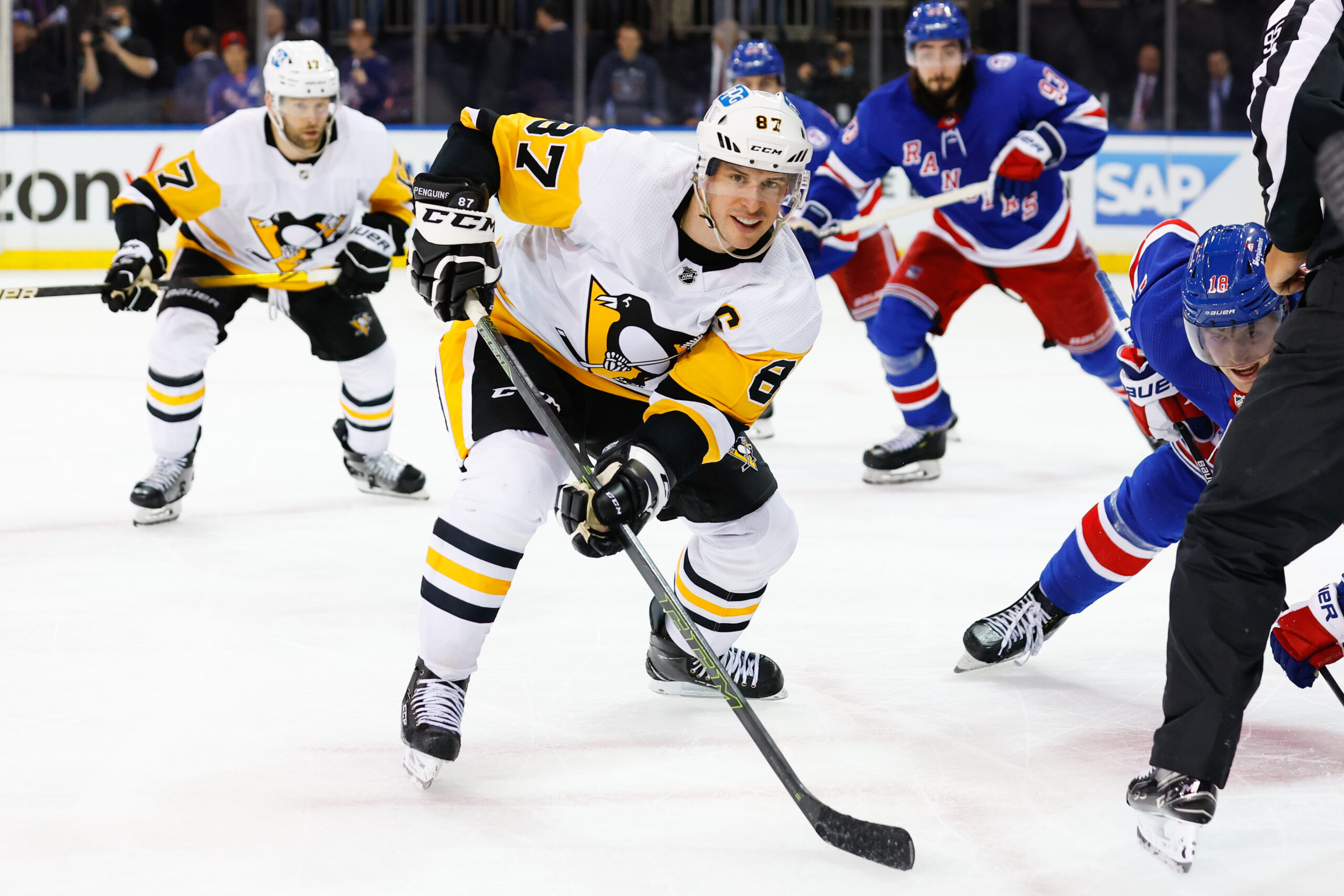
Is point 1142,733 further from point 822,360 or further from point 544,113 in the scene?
point 544,113

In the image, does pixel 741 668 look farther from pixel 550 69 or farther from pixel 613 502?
pixel 550 69

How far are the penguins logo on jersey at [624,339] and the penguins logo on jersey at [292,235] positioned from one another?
155cm

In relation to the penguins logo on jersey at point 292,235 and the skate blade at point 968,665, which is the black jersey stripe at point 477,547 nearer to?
the skate blade at point 968,665

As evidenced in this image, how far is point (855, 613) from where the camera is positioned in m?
2.92

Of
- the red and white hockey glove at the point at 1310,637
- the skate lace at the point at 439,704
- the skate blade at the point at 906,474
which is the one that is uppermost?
the red and white hockey glove at the point at 1310,637

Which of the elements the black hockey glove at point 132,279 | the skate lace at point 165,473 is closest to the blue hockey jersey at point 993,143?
the black hockey glove at point 132,279

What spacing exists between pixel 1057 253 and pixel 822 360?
6.82 feet

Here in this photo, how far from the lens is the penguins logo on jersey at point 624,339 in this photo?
220cm

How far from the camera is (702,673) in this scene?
2469mm

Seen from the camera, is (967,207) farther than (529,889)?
Yes

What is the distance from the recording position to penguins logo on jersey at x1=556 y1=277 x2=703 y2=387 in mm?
2201

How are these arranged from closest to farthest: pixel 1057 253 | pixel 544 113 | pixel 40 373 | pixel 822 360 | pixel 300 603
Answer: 1. pixel 300 603
2. pixel 1057 253
3. pixel 40 373
4. pixel 822 360
5. pixel 544 113

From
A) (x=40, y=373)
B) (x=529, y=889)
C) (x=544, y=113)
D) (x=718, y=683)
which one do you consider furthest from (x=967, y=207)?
(x=544, y=113)

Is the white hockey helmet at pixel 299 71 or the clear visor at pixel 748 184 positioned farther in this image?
the white hockey helmet at pixel 299 71
